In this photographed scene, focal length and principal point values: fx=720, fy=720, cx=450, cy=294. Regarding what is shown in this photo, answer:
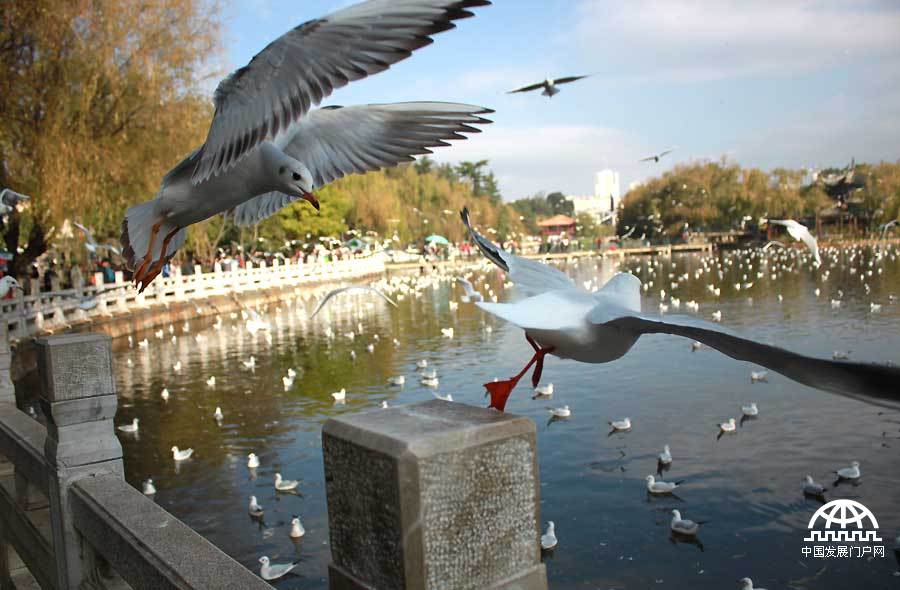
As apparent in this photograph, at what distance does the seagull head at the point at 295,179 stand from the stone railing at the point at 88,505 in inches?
37.5

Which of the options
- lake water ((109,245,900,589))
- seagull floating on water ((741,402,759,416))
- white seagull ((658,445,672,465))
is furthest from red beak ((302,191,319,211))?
seagull floating on water ((741,402,759,416))

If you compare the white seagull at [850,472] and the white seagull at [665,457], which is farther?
the white seagull at [665,457]

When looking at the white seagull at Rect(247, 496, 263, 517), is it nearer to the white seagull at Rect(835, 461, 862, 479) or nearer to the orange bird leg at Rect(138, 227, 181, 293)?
the orange bird leg at Rect(138, 227, 181, 293)

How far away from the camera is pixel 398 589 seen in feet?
3.47

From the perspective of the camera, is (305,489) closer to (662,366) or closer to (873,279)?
(662,366)

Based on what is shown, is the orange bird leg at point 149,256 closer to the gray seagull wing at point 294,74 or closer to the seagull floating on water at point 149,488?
the gray seagull wing at point 294,74

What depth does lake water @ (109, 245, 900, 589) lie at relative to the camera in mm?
5188

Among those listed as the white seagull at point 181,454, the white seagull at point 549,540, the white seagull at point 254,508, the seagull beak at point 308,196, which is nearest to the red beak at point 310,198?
the seagull beak at point 308,196

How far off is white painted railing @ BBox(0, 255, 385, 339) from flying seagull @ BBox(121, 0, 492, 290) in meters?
4.92

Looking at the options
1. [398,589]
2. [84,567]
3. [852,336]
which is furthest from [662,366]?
[398,589]

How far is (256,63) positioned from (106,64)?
1260 centimetres

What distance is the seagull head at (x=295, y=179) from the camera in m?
1.86
